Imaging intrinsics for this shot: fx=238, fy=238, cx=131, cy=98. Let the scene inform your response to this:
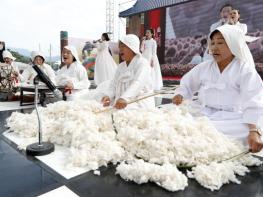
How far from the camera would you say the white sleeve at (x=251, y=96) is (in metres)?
1.62

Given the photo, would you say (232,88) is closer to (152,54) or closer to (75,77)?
(75,77)

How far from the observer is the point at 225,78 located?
1825 millimetres

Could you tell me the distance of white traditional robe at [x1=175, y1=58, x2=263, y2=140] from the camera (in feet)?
5.46

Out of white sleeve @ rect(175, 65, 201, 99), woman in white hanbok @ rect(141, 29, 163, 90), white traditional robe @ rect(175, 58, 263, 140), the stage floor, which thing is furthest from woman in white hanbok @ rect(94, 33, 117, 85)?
the stage floor

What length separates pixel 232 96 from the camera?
1.84m

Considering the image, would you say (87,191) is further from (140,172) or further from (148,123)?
(148,123)

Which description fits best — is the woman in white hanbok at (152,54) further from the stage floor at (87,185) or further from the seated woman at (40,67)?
the stage floor at (87,185)

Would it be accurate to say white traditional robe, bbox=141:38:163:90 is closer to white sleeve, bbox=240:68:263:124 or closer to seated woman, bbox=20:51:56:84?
seated woman, bbox=20:51:56:84

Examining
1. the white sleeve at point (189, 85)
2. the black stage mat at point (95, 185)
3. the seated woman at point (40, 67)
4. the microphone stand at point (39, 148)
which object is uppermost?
the seated woman at point (40, 67)

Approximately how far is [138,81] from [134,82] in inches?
1.7

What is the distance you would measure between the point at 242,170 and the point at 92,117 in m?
1.20

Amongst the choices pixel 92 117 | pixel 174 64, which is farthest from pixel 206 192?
pixel 174 64

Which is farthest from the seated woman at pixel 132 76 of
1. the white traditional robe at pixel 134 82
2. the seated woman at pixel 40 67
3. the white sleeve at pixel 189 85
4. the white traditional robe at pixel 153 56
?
the white traditional robe at pixel 153 56

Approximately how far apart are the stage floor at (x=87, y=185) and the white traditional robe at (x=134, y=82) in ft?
3.33
